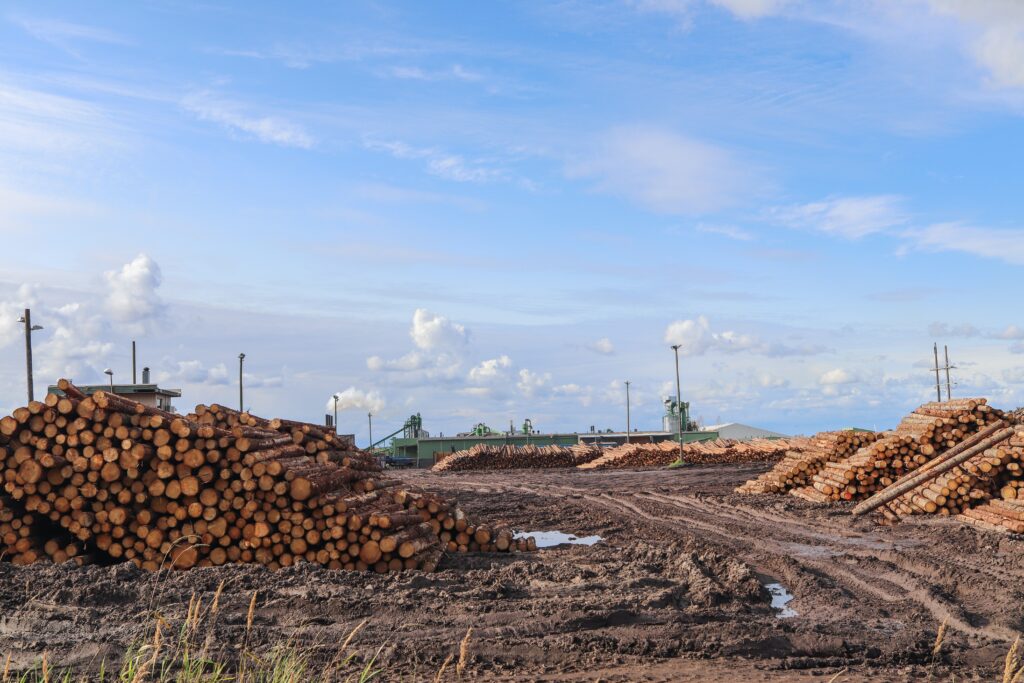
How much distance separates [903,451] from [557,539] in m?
9.98

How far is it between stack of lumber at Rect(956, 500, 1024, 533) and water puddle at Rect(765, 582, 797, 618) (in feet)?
21.1

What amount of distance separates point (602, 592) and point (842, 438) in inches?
634

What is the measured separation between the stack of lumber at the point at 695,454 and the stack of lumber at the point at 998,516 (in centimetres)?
2451

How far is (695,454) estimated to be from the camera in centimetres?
4331

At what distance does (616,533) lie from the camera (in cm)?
1600

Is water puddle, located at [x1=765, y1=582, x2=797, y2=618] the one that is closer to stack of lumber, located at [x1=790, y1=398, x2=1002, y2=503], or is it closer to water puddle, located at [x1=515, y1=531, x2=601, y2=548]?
water puddle, located at [x1=515, y1=531, x2=601, y2=548]

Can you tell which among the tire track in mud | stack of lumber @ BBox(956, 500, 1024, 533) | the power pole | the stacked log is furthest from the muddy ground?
the power pole

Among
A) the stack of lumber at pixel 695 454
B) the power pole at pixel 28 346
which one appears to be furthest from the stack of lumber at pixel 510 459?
the power pole at pixel 28 346

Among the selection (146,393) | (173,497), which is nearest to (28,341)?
(146,393)

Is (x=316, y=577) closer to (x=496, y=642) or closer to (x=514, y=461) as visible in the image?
(x=496, y=642)

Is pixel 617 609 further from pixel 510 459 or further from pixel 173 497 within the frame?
pixel 510 459

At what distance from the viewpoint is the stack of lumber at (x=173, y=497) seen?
11.5 metres

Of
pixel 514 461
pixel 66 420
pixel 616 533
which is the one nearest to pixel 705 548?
pixel 616 533

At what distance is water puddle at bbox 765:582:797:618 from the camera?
9469mm
